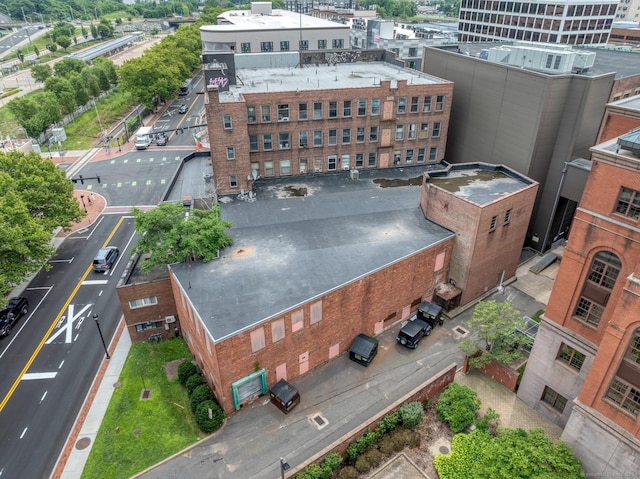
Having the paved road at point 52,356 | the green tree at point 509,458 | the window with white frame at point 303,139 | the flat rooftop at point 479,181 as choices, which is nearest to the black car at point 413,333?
the green tree at point 509,458

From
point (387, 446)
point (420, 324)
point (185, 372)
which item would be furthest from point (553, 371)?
point (185, 372)

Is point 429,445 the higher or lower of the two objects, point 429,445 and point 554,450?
the lower

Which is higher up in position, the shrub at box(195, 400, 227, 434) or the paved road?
the shrub at box(195, 400, 227, 434)

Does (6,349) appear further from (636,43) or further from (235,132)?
(636,43)

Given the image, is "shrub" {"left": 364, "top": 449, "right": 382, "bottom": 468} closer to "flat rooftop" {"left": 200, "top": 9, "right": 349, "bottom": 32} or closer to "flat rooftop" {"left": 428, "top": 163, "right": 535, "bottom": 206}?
"flat rooftop" {"left": 428, "top": 163, "right": 535, "bottom": 206}

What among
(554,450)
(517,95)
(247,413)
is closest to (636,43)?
(517,95)

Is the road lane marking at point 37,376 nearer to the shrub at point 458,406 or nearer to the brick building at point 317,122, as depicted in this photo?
the brick building at point 317,122

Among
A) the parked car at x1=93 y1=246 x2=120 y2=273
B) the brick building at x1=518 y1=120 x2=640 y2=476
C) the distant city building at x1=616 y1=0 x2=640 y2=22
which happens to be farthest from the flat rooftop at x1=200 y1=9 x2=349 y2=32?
the distant city building at x1=616 y1=0 x2=640 y2=22
